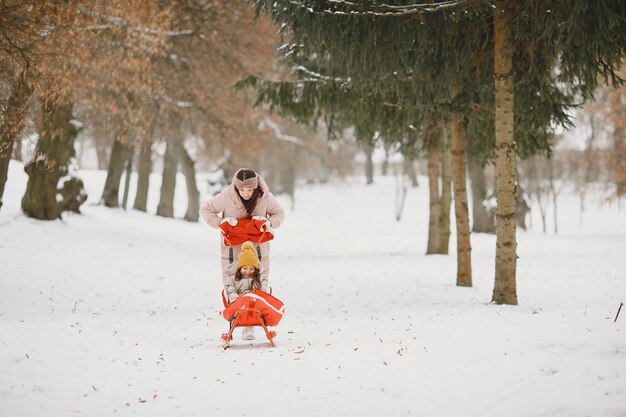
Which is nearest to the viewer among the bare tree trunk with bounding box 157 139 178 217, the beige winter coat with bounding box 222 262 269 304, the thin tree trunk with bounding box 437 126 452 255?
the beige winter coat with bounding box 222 262 269 304

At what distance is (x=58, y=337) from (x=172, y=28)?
12369mm

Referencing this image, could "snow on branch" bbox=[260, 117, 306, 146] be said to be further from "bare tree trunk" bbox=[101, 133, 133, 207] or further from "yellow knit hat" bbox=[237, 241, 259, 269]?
"yellow knit hat" bbox=[237, 241, 259, 269]

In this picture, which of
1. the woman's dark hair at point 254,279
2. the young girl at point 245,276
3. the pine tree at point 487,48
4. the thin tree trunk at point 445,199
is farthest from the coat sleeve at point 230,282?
the thin tree trunk at point 445,199

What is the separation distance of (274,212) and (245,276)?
38.6 inches

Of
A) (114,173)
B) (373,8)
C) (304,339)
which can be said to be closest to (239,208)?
(304,339)

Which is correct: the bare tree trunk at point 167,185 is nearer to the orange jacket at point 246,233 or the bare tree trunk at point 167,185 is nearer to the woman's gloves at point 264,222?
the orange jacket at point 246,233

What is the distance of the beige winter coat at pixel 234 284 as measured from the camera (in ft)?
22.9

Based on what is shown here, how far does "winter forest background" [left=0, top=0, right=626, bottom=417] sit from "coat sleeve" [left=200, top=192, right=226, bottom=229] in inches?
60.1

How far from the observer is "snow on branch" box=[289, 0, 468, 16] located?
806cm

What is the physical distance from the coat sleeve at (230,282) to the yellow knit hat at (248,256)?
0.21 metres

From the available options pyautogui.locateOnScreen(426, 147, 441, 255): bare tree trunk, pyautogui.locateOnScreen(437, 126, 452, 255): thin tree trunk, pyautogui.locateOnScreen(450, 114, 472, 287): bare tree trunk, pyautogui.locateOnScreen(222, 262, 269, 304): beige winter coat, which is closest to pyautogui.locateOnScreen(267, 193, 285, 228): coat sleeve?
pyautogui.locateOnScreen(222, 262, 269, 304): beige winter coat

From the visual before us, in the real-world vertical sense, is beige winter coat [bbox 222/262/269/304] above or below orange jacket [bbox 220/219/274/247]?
below

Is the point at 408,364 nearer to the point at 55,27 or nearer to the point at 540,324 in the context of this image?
the point at 540,324

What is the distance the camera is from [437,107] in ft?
34.2
